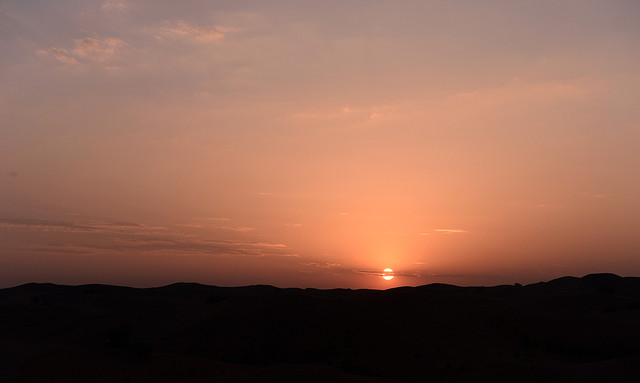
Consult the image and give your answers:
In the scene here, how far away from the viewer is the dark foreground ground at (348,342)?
2514 cm

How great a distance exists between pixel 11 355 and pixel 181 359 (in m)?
12.7

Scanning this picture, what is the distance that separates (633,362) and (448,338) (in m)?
11.7

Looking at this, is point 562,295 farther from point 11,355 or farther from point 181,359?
point 11,355

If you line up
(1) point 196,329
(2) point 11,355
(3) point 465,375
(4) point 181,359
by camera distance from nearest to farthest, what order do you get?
(3) point 465,375
(4) point 181,359
(2) point 11,355
(1) point 196,329

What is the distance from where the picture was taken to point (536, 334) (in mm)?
34562

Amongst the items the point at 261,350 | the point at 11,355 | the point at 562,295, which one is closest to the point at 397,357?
the point at 261,350

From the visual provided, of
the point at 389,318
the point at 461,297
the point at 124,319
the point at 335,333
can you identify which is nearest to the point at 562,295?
the point at 461,297

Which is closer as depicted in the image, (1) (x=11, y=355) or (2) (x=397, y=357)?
(2) (x=397, y=357)

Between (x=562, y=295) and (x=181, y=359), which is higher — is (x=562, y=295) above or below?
above

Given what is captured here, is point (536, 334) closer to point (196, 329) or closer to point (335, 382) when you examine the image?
point (335, 382)

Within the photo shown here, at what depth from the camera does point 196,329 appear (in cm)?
4206

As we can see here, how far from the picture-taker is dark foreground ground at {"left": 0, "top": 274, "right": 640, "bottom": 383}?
82.5 ft

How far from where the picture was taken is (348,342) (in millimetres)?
34719

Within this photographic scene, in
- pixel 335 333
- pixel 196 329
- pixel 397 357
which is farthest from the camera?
pixel 196 329
